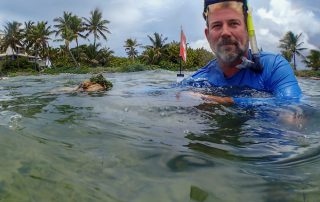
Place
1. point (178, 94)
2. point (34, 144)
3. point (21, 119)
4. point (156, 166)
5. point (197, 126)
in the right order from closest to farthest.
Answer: point (156, 166) → point (34, 144) → point (197, 126) → point (21, 119) → point (178, 94)

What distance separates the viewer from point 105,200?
4.77 feet

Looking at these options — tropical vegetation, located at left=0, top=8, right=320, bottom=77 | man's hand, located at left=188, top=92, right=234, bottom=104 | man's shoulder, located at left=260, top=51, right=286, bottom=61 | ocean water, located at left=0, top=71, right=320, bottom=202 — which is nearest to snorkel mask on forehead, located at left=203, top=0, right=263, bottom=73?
man's shoulder, located at left=260, top=51, right=286, bottom=61

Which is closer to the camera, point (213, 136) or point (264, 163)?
point (264, 163)

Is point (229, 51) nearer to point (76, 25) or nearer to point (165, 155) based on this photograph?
point (165, 155)

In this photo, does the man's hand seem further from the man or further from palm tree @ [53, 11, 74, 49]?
palm tree @ [53, 11, 74, 49]

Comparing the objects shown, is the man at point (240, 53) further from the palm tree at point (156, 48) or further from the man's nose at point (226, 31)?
the palm tree at point (156, 48)

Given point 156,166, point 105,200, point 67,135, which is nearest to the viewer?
point 105,200

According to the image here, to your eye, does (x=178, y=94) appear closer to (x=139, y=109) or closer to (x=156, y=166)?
(x=139, y=109)

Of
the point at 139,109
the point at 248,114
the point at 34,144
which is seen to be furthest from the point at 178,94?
the point at 34,144

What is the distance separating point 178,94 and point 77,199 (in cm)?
294

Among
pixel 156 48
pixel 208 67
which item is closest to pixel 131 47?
pixel 156 48

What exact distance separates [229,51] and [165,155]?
220cm

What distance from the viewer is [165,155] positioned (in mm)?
2012

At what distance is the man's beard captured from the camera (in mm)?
3846
